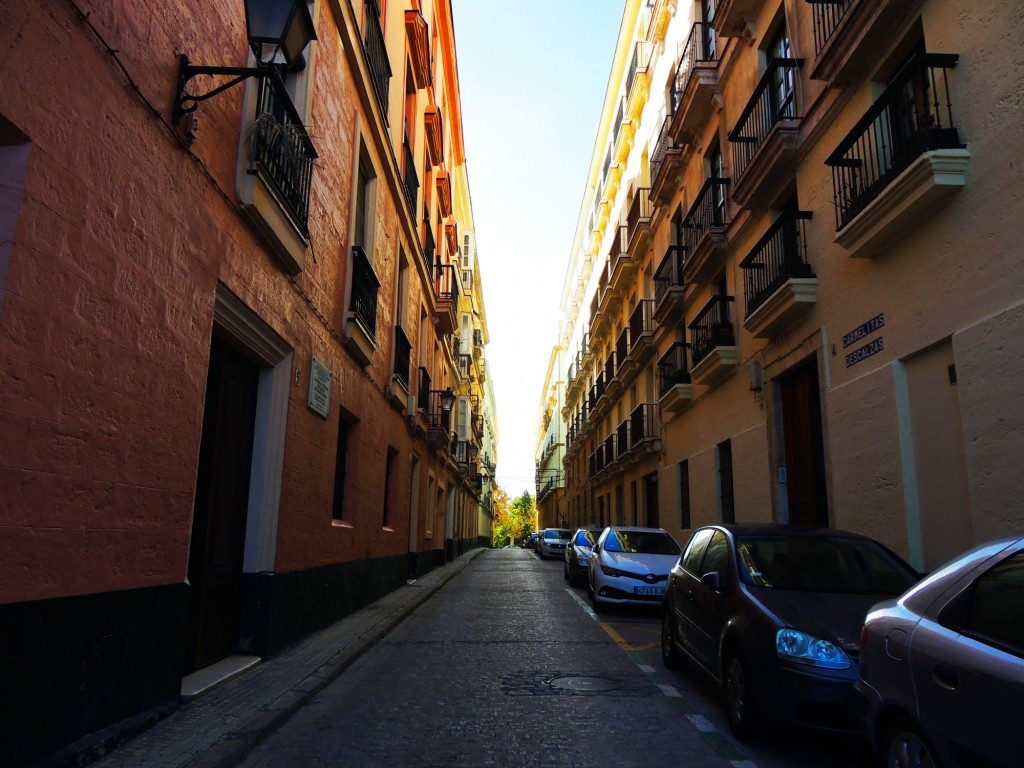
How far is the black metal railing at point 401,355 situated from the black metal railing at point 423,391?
72.8 inches

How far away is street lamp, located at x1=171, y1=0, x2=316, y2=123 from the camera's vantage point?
208 inches

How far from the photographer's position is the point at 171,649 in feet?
17.3

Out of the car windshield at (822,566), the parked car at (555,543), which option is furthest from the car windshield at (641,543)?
the parked car at (555,543)

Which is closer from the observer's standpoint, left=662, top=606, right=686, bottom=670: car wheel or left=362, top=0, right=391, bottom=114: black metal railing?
left=662, top=606, right=686, bottom=670: car wheel

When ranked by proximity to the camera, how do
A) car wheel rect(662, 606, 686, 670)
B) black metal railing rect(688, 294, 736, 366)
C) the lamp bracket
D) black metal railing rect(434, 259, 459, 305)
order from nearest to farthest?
the lamp bracket < car wheel rect(662, 606, 686, 670) < black metal railing rect(688, 294, 736, 366) < black metal railing rect(434, 259, 459, 305)

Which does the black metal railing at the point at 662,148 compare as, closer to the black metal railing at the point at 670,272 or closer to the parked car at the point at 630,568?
the black metal railing at the point at 670,272

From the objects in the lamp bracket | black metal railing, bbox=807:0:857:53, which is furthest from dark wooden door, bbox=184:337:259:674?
black metal railing, bbox=807:0:857:53

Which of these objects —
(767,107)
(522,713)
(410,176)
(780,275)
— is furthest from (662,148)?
(522,713)

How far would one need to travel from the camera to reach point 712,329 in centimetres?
1466

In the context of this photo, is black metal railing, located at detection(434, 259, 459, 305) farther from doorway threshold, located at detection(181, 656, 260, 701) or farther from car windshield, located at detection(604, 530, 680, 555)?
doorway threshold, located at detection(181, 656, 260, 701)

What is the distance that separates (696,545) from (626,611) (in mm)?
6011

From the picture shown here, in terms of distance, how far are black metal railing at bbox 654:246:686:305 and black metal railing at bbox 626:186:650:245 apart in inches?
110

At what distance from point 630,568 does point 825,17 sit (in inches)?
331

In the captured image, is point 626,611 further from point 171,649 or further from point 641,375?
point 641,375
